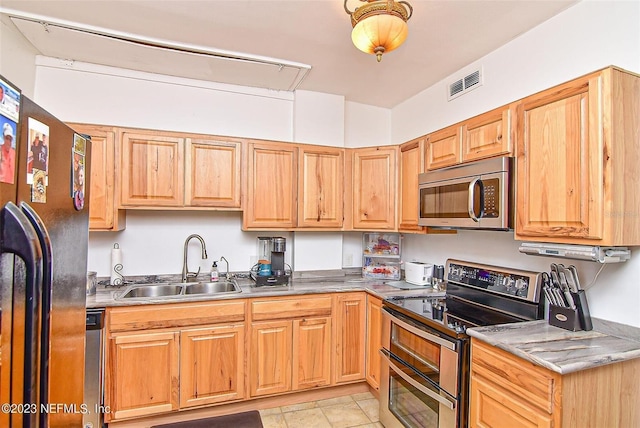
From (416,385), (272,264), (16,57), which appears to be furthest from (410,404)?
(16,57)

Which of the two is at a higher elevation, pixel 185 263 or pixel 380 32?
pixel 380 32

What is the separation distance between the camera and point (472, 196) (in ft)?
6.37

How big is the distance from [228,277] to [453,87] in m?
2.48

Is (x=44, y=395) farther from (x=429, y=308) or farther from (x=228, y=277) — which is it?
(x=228, y=277)

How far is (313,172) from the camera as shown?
2.95 m

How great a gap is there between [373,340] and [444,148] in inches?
62.0

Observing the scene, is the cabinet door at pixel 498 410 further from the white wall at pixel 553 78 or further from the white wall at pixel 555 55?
the white wall at pixel 555 55

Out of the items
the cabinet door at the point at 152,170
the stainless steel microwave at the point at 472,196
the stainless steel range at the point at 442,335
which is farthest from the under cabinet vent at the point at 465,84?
the cabinet door at the point at 152,170

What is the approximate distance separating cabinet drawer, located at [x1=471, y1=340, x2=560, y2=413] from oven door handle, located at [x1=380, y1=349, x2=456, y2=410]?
0.23m

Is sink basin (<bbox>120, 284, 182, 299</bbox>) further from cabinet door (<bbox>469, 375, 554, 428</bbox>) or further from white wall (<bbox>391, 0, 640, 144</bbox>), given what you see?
white wall (<bbox>391, 0, 640, 144</bbox>)

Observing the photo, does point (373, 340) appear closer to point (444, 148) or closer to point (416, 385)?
point (416, 385)

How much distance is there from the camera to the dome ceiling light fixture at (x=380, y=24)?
1.60 meters

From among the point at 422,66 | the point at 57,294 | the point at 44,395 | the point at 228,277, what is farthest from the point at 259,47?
the point at 44,395

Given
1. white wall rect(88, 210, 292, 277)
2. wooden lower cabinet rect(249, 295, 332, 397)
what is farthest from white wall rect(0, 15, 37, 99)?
wooden lower cabinet rect(249, 295, 332, 397)
